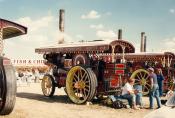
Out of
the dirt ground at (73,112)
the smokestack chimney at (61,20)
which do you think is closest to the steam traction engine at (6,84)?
the dirt ground at (73,112)

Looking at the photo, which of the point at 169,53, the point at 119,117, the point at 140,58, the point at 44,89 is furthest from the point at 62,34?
the point at 119,117

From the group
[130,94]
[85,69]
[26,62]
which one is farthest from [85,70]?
[26,62]

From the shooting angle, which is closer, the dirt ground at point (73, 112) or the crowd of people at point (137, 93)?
the dirt ground at point (73, 112)

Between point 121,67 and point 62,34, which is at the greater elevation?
point 62,34

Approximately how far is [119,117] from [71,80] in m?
4.18

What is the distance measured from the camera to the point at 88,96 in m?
13.1

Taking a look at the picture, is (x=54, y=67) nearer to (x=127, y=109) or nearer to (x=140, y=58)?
(x=127, y=109)

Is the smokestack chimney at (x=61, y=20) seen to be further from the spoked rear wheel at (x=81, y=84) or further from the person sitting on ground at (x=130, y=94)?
the person sitting on ground at (x=130, y=94)

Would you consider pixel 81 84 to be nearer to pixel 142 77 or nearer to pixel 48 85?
pixel 48 85

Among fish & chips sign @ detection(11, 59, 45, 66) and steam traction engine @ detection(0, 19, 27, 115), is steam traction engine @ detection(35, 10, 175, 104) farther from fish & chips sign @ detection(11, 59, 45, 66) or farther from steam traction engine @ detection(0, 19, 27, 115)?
fish & chips sign @ detection(11, 59, 45, 66)

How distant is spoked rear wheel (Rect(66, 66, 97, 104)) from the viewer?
13.1m

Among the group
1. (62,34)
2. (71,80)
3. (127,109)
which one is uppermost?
(62,34)

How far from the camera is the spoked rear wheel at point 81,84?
13.1m

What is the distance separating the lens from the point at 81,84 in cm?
1369
